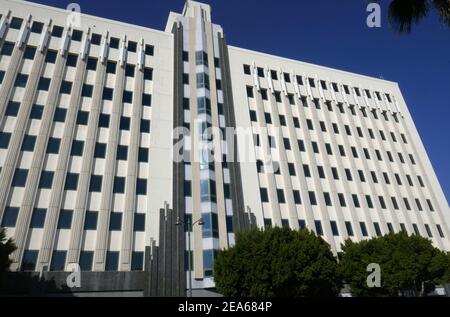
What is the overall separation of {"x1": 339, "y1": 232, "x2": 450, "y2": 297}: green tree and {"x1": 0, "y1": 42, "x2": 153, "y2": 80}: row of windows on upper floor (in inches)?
1151

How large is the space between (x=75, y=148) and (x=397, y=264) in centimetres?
3056

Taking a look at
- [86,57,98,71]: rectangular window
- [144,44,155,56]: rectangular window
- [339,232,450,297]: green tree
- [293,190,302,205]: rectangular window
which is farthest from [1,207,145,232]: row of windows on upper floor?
[144,44,155,56]: rectangular window

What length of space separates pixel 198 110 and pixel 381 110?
2984cm

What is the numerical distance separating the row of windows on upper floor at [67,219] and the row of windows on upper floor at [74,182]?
2115 mm

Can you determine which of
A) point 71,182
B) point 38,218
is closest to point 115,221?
point 71,182

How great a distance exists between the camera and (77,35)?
124 feet

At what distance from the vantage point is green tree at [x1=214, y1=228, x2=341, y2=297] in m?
23.4

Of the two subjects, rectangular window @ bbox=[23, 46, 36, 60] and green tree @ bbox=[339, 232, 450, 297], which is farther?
Result: rectangular window @ bbox=[23, 46, 36, 60]

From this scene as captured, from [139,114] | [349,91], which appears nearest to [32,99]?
[139,114]

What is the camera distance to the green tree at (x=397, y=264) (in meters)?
27.8

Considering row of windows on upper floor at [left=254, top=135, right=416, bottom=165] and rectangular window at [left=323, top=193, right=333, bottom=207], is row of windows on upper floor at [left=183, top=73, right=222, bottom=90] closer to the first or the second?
row of windows on upper floor at [left=254, top=135, right=416, bottom=165]

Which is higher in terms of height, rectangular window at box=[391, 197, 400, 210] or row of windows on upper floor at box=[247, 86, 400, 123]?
row of windows on upper floor at box=[247, 86, 400, 123]

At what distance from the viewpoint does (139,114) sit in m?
35.8

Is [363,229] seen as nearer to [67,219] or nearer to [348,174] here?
[348,174]
